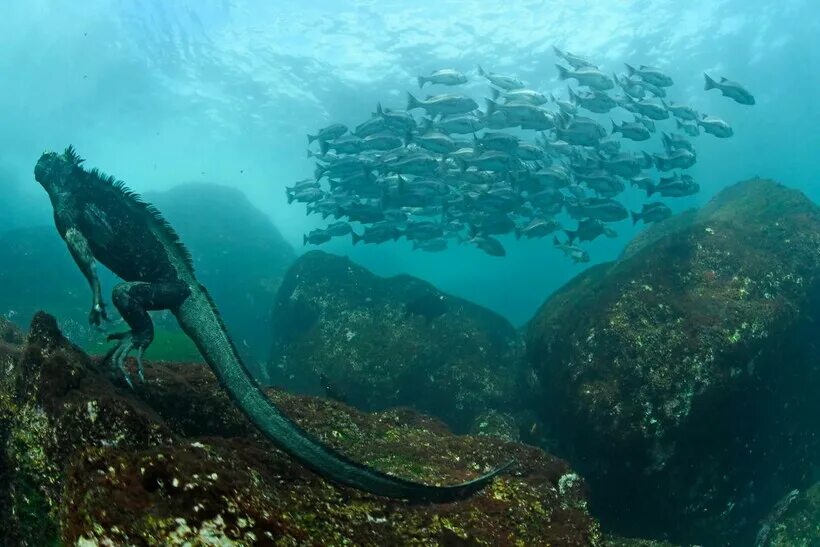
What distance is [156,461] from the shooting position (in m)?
2.04

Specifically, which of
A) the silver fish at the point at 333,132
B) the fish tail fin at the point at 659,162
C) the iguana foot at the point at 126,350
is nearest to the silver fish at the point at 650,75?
A: the fish tail fin at the point at 659,162

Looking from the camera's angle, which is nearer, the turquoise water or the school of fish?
the school of fish

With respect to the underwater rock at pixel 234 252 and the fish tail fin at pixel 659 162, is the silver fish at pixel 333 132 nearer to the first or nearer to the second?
the underwater rock at pixel 234 252

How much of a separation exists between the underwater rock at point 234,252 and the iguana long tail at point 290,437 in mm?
12127

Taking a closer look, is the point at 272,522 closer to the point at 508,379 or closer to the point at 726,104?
the point at 508,379

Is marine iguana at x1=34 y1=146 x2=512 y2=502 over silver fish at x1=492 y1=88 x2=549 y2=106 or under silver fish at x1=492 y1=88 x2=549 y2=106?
under

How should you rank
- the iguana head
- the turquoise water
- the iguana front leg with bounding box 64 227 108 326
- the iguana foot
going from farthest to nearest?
the turquoise water, the iguana head, the iguana front leg with bounding box 64 227 108 326, the iguana foot

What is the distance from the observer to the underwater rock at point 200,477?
192cm

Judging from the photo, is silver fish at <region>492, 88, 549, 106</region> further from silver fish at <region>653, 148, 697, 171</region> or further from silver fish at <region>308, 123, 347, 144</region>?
silver fish at <region>308, 123, 347, 144</region>

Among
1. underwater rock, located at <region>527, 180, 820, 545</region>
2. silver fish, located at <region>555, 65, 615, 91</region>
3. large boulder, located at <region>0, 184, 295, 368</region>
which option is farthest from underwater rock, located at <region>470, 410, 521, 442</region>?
silver fish, located at <region>555, 65, 615, 91</region>

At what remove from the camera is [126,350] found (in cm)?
387

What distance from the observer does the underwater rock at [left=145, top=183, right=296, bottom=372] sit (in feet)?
72.4

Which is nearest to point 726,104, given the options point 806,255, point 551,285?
point 551,285

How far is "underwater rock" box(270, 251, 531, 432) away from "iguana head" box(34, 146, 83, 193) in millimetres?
6727
